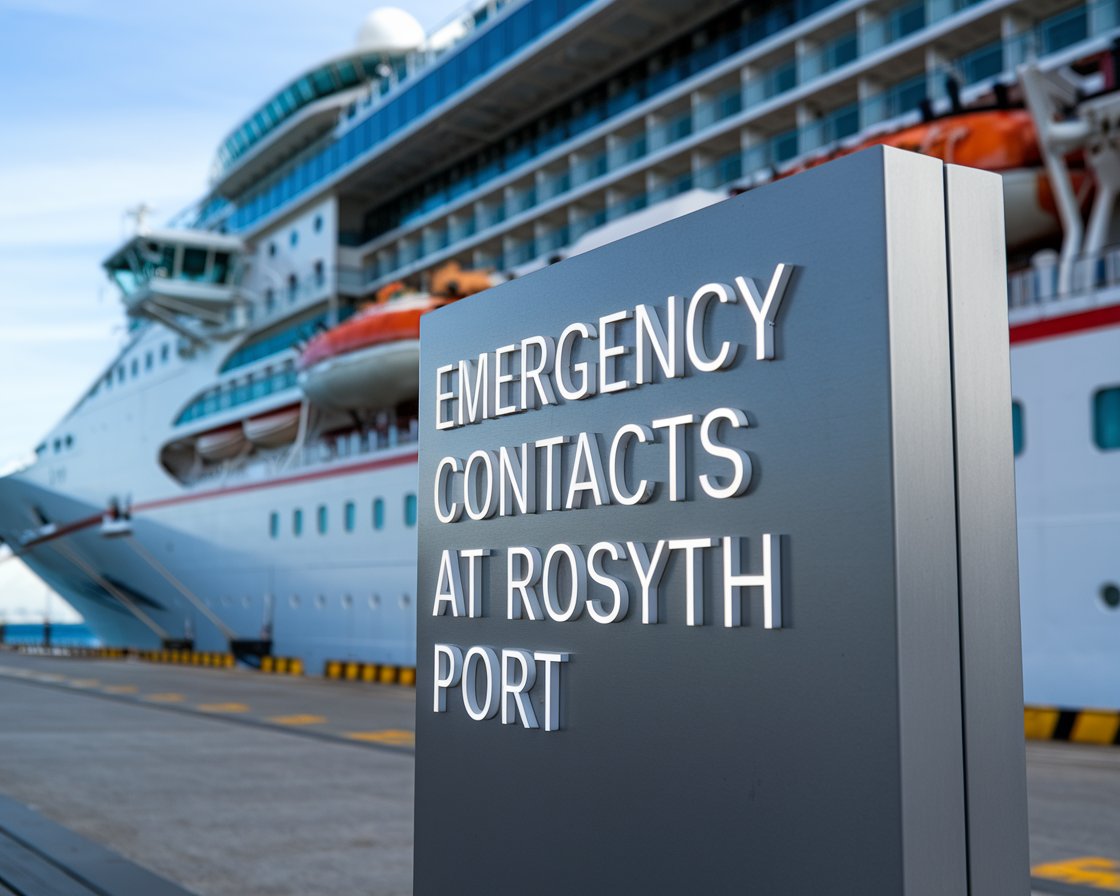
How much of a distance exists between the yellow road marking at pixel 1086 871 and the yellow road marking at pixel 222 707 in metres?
12.1

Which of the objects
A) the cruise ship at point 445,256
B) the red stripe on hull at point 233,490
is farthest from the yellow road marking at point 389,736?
the red stripe on hull at point 233,490

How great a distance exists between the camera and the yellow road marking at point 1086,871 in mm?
6305

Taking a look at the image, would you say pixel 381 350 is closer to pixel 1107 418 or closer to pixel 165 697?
pixel 165 697

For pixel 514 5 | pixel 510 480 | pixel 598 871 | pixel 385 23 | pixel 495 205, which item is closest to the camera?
pixel 598 871

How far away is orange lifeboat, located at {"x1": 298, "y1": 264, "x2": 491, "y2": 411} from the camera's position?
2538 cm

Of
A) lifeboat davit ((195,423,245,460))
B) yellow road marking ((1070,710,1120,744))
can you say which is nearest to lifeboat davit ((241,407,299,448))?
lifeboat davit ((195,423,245,460))

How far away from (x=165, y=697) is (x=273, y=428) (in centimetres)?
1583

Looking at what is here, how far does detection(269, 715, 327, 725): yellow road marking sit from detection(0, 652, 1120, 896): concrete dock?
24 millimetres

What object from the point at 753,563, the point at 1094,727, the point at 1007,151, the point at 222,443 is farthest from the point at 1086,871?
the point at 222,443

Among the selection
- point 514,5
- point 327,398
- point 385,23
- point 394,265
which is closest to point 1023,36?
point 514,5

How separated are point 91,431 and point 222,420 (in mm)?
10179

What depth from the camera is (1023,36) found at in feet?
58.7

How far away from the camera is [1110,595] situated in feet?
39.4

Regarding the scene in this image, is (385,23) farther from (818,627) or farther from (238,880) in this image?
(818,627)
